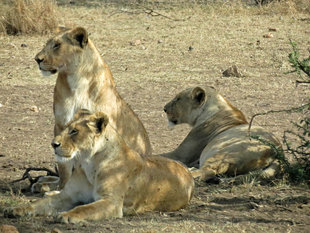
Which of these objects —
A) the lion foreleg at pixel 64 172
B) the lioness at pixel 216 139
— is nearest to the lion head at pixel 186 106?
the lioness at pixel 216 139

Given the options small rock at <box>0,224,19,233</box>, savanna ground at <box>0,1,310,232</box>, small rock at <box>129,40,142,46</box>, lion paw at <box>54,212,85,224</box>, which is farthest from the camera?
small rock at <box>129,40,142,46</box>

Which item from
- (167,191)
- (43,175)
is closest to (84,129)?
(167,191)

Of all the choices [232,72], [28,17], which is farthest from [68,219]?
[28,17]

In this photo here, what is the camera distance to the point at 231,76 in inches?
415

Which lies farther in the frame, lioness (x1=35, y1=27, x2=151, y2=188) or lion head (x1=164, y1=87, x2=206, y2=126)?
lion head (x1=164, y1=87, x2=206, y2=126)

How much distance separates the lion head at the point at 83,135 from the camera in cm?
461

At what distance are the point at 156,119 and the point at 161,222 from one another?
3898 millimetres

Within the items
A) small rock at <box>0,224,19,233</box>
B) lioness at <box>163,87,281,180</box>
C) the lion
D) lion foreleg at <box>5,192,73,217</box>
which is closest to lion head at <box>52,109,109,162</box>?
the lion

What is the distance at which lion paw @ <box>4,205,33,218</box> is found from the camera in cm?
464

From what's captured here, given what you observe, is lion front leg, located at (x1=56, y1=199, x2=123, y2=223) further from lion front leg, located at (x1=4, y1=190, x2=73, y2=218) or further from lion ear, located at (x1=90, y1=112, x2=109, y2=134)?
lion ear, located at (x1=90, y1=112, x2=109, y2=134)

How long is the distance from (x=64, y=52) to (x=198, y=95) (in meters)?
1.99

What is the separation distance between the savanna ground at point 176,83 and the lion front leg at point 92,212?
0.05 m

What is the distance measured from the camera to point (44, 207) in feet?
15.5

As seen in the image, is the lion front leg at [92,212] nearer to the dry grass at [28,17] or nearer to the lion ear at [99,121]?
the lion ear at [99,121]
